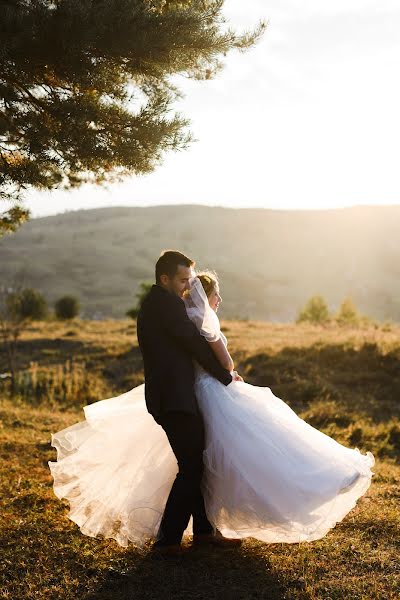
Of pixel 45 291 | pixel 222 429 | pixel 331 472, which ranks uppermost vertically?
pixel 222 429

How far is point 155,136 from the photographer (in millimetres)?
6137

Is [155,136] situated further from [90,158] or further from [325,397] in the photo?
[325,397]

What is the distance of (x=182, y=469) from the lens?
16.0 ft

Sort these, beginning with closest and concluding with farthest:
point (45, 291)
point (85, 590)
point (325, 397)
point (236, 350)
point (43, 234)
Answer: point (85, 590)
point (325, 397)
point (236, 350)
point (45, 291)
point (43, 234)

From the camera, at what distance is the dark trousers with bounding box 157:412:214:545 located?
189 inches

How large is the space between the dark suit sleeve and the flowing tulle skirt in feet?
0.37

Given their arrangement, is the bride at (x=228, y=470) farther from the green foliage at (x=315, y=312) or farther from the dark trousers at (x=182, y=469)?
the green foliage at (x=315, y=312)

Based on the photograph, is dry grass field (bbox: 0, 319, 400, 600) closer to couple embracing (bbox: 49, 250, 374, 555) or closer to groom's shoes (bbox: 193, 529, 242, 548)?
groom's shoes (bbox: 193, 529, 242, 548)

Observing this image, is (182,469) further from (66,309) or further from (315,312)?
(315,312)

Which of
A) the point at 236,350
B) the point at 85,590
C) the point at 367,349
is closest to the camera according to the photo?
the point at 85,590

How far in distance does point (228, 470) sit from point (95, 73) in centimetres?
390

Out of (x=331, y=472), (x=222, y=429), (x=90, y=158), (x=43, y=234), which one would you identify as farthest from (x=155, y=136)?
(x=43, y=234)

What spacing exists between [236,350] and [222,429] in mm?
12737

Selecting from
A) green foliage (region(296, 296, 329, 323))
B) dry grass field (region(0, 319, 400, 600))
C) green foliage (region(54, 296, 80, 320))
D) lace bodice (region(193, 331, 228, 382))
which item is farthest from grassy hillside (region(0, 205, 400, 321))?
lace bodice (region(193, 331, 228, 382))
